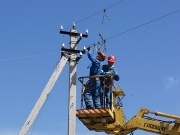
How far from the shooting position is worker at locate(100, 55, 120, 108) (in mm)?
21047

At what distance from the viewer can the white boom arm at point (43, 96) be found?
20328mm

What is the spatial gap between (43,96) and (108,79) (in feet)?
7.20

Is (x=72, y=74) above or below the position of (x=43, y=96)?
above

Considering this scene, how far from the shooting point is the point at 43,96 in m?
20.9

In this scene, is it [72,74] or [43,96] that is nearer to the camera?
[43,96]

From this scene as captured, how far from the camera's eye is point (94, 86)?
21.2 metres

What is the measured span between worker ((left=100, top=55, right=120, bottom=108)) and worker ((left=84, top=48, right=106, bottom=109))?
0.16 metres

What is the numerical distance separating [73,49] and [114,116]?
2.60m

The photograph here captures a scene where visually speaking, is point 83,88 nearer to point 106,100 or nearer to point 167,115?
point 106,100

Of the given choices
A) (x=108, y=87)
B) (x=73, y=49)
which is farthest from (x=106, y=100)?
(x=73, y=49)

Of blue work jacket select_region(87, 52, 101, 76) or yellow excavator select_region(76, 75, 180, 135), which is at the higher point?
blue work jacket select_region(87, 52, 101, 76)

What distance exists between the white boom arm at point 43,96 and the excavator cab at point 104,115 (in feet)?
2.48

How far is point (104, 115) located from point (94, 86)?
1.06 m

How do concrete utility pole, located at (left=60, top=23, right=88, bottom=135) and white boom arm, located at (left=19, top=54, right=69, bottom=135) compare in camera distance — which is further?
concrete utility pole, located at (left=60, top=23, right=88, bottom=135)
